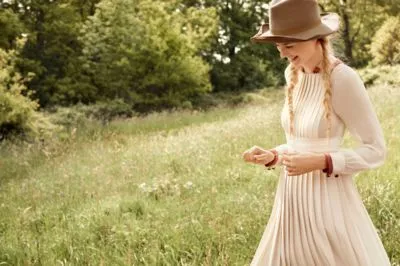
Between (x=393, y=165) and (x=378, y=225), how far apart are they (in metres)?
1.82

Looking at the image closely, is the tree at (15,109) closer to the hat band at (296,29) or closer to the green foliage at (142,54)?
the hat band at (296,29)

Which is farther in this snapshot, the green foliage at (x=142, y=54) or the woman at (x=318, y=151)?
the green foliage at (x=142, y=54)

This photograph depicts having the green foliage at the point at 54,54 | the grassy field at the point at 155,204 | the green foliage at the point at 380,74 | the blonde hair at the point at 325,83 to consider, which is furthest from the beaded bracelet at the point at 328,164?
the green foliage at the point at 54,54

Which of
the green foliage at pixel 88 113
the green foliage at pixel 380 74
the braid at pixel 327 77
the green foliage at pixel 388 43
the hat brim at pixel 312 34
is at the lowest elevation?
the green foliage at pixel 88 113

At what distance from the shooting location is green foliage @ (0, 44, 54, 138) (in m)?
12.3

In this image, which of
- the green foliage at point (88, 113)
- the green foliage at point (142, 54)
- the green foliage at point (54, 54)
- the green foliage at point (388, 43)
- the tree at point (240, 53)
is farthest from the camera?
the tree at point (240, 53)

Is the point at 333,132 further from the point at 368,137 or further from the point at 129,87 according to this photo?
the point at 129,87

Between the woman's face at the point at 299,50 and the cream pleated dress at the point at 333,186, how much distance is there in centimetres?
10

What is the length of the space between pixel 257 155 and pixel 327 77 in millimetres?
507

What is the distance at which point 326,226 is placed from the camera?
2342mm

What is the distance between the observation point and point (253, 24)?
41250 millimetres

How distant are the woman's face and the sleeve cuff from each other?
1.50 feet

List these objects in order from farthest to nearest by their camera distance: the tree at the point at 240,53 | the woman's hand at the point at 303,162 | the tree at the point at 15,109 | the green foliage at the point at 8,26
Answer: the tree at the point at 240,53 → the green foliage at the point at 8,26 → the tree at the point at 15,109 → the woman's hand at the point at 303,162

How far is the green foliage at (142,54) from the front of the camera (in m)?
24.8
